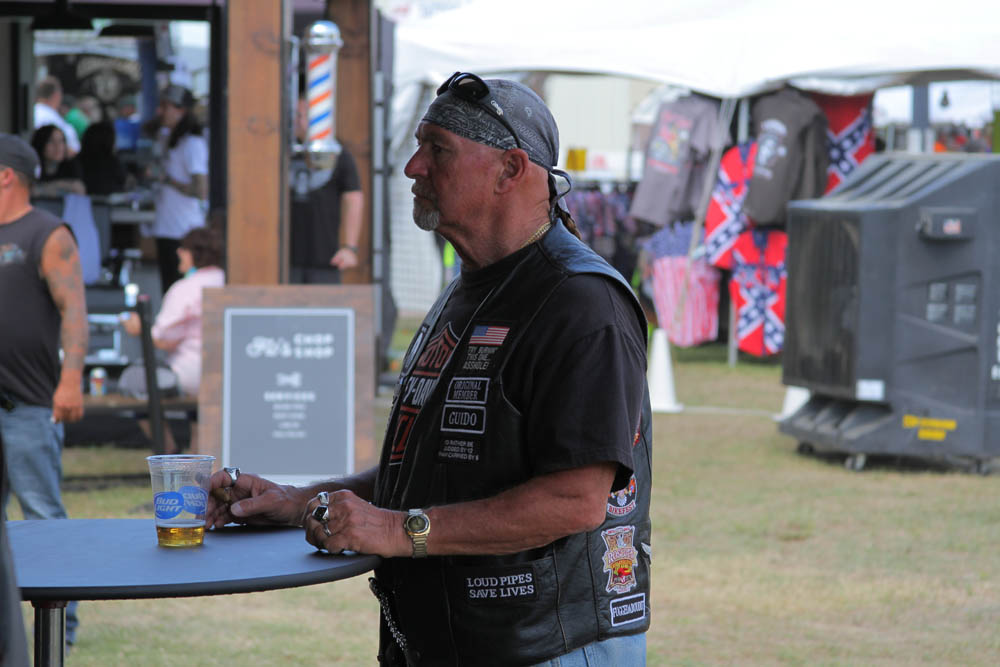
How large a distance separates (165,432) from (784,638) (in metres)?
4.45

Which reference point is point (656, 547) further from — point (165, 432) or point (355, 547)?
point (355, 547)

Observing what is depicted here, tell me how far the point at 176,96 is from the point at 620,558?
13.3 m

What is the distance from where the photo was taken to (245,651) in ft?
18.0

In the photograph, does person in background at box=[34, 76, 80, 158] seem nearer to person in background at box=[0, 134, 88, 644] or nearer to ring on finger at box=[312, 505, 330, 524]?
person in background at box=[0, 134, 88, 644]

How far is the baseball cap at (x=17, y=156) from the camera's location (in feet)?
19.3

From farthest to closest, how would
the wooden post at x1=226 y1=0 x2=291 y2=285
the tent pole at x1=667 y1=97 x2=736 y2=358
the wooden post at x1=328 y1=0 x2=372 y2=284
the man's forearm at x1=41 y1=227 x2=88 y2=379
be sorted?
the tent pole at x1=667 y1=97 x2=736 y2=358 < the wooden post at x1=328 y1=0 x2=372 y2=284 < the wooden post at x1=226 y1=0 x2=291 y2=285 < the man's forearm at x1=41 y1=227 x2=88 y2=379

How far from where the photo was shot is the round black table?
228 cm

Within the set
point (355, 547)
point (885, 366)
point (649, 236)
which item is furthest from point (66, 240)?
point (649, 236)

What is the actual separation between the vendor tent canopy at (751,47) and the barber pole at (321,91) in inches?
187

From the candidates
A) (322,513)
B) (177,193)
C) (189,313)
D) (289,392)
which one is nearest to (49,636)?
(322,513)

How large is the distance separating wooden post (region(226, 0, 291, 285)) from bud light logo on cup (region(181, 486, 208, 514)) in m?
5.23

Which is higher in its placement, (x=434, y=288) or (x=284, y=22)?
(x=284, y=22)

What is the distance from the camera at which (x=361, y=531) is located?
241 cm

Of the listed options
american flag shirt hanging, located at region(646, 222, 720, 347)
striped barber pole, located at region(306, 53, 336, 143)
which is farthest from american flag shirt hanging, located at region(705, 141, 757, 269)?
striped barber pole, located at region(306, 53, 336, 143)
